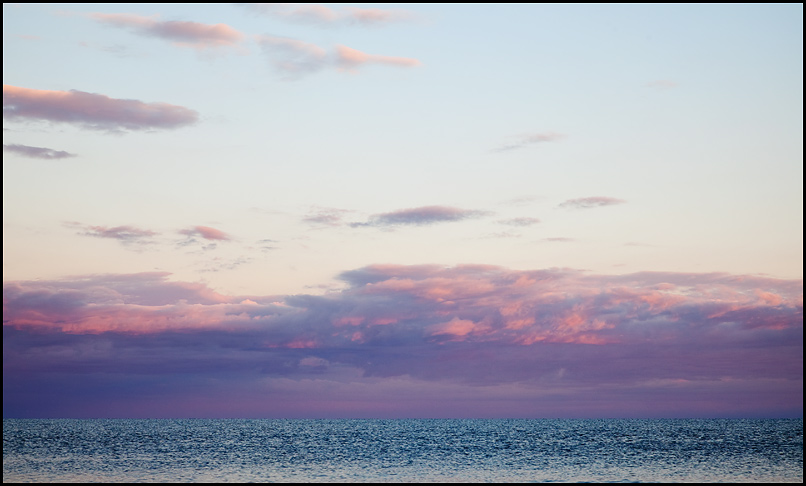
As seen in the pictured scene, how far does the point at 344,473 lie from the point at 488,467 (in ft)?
43.1

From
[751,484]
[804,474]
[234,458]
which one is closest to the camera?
[751,484]

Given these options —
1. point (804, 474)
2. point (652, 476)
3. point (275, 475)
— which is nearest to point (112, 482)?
point (275, 475)

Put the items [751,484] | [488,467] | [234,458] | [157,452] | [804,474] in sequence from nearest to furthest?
[751,484] → [804,474] → [488,467] → [234,458] → [157,452]

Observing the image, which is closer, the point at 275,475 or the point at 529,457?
the point at 275,475

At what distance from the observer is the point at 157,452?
80.8 m

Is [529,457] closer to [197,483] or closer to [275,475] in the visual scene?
[275,475]

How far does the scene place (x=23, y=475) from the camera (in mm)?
54875

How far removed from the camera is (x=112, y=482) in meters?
51.4

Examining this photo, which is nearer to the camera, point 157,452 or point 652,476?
point 652,476

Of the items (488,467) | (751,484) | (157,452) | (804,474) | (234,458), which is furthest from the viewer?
(157,452)

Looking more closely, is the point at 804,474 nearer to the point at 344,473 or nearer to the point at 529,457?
the point at 529,457

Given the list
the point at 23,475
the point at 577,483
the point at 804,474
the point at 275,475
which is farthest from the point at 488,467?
the point at 23,475

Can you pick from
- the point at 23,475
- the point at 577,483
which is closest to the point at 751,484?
the point at 577,483

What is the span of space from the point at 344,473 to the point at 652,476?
24.3m
